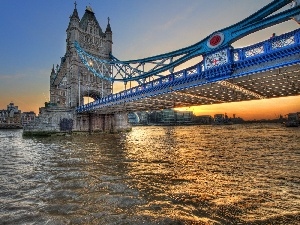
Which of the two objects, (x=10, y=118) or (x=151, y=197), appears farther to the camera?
(x=10, y=118)

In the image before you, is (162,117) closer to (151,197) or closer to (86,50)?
(86,50)

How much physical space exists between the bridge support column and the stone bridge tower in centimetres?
421

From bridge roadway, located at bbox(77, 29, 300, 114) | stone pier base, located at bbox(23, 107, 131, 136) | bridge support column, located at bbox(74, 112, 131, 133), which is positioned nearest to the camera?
bridge roadway, located at bbox(77, 29, 300, 114)

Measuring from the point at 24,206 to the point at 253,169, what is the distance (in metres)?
7.40

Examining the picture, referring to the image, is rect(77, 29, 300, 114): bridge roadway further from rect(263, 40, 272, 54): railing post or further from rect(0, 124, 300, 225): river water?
rect(0, 124, 300, 225): river water

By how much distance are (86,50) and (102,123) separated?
1886 cm

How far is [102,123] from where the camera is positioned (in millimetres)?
49344

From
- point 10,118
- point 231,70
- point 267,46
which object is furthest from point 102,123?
point 10,118

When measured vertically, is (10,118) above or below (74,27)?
below

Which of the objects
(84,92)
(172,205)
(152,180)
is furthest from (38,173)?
(84,92)

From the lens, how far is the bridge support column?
4459cm

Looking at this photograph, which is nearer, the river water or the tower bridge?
the river water

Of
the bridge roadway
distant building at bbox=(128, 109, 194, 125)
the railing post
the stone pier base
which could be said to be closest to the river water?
the bridge roadway

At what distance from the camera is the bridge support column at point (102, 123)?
146 ft
